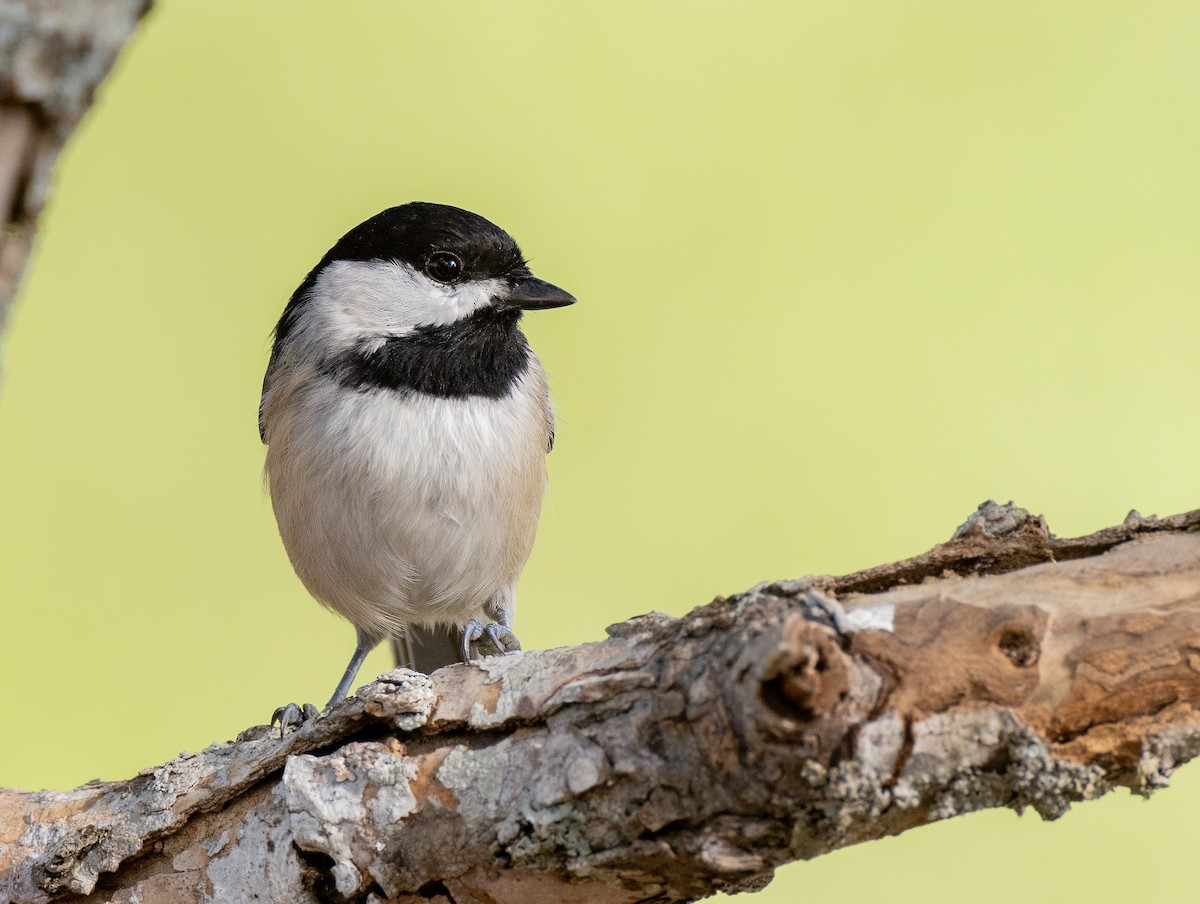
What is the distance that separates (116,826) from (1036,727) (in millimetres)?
1405

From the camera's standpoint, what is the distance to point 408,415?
2.73 m

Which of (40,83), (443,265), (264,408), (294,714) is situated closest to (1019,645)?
(40,83)

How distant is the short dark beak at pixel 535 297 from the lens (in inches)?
113

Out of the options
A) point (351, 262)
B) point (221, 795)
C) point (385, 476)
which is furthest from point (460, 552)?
point (221, 795)

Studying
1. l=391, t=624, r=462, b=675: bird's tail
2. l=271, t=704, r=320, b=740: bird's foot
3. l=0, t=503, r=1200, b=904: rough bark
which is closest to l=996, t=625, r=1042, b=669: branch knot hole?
l=0, t=503, r=1200, b=904: rough bark

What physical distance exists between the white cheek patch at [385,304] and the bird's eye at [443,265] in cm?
2

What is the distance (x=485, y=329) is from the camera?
113 inches

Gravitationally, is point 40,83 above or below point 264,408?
above

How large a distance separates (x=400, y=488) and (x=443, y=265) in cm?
58

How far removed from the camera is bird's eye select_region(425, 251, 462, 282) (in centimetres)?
287

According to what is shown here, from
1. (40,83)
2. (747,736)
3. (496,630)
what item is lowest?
(496,630)

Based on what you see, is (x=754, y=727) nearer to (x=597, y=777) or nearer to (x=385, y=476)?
(x=597, y=777)

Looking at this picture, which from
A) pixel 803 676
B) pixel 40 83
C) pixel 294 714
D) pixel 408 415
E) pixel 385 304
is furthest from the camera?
pixel 385 304

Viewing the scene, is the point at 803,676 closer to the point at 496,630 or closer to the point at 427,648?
the point at 496,630
